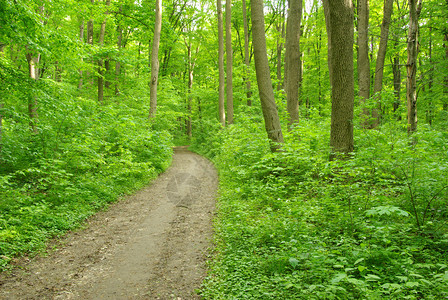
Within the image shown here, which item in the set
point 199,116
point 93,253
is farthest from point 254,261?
point 199,116

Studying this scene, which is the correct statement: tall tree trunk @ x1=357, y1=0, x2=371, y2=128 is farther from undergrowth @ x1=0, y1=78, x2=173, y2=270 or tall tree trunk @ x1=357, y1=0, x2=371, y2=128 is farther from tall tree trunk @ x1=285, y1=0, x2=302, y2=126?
undergrowth @ x1=0, y1=78, x2=173, y2=270

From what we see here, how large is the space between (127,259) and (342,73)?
612cm

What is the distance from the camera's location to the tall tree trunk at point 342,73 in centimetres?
605

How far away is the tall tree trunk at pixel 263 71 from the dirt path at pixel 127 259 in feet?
10.5

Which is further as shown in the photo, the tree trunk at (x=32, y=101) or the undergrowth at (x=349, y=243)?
the tree trunk at (x=32, y=101)

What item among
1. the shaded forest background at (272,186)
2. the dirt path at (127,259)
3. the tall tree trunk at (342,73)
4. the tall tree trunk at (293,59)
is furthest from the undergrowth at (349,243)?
the tall tree trunk at (293,59)

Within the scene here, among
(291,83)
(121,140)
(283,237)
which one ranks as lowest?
(283,237)

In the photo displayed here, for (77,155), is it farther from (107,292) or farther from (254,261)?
(254,261)

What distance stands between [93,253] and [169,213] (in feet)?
8.17

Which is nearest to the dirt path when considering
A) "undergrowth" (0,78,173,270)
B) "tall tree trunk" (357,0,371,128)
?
"undergrowth" (0,78,173,270)

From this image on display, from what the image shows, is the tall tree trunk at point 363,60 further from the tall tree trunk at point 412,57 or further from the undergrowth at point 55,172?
the undergrowth at point 55,172

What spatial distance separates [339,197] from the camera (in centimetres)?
481

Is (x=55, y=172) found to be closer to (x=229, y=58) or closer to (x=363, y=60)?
(x=363, y=60)

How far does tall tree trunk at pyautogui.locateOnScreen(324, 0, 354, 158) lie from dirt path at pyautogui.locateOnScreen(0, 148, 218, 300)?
3.82m
